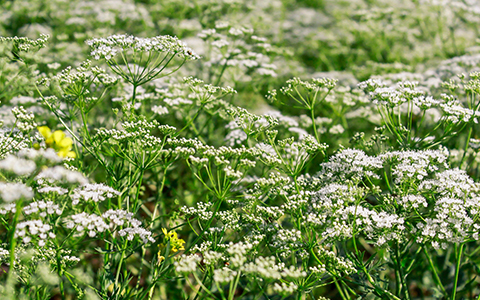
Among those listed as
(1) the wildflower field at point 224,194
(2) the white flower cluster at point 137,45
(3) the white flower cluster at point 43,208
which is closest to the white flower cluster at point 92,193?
(1) the wildflower field at point 224,194

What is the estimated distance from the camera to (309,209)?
381 centimetres

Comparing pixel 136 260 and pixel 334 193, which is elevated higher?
pixel 334 193

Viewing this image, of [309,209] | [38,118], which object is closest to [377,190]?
[309,209]

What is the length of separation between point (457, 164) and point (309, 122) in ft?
6.67

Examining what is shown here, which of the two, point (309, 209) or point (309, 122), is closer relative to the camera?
point (309, 209)

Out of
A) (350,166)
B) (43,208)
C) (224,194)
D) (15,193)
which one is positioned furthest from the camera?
(350,166)

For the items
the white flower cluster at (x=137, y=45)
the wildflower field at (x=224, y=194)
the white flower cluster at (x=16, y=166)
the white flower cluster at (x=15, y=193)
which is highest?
the white flower cluster at (x=137, y=45)

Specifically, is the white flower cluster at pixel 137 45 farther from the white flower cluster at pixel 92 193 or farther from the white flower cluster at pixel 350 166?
the white flower cluster at pixel 350 166

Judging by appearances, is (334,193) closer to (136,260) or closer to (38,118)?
(136,260)

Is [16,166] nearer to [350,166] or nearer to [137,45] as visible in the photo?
[137,45]

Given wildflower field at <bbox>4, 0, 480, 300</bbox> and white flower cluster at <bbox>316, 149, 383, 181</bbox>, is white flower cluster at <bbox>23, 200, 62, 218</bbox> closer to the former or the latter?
wildflower field at <bbox>4, 0, 480, 300</bbox>

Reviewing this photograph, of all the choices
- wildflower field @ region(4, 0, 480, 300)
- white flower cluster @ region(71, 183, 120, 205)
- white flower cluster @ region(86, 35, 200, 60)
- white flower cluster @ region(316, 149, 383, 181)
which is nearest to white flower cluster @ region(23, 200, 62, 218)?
wildflower field @ region(4, 0, 480, 300)

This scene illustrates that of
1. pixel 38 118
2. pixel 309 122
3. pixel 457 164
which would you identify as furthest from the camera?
pixel 309 122

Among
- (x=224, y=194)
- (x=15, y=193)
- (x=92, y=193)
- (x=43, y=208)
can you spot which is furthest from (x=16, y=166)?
(x=224, y=194)
